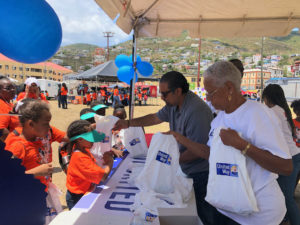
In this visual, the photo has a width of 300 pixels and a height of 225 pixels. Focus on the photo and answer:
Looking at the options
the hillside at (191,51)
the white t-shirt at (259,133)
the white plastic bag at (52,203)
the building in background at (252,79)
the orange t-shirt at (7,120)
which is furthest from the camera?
the hillside at (191,51)

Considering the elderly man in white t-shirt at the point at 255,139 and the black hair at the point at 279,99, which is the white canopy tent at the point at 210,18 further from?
the elderly man in white t-shirt at the point at 255,139

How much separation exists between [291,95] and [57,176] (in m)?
29.4

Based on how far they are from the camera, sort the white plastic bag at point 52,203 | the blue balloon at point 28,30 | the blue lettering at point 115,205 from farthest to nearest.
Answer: the white plastic bag at point 52,203 < the blue lettering at point 115,205 < the blue balloon at point 28,30

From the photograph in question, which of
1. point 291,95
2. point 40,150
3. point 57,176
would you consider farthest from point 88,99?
point 291,95

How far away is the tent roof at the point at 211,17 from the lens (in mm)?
3135

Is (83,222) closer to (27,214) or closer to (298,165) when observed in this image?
(27,214)

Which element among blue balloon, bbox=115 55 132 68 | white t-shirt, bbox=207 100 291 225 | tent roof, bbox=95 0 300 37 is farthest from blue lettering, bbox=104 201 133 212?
blue balloon, bbox=115 55 132 68

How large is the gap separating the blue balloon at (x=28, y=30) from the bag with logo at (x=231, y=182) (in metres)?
1.23

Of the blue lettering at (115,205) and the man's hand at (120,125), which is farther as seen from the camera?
the man's hand at (120,125)

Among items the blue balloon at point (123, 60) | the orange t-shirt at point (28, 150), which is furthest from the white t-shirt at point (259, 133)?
the blue balloon at point (123, 60)

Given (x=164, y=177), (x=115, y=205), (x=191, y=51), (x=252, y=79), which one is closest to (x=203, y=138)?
(x=164, y=177)

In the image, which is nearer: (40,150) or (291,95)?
(40,150)

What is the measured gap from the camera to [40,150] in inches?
69.5

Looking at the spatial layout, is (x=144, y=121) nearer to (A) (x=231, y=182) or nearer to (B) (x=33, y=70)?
(A) (x=231, y=182)
